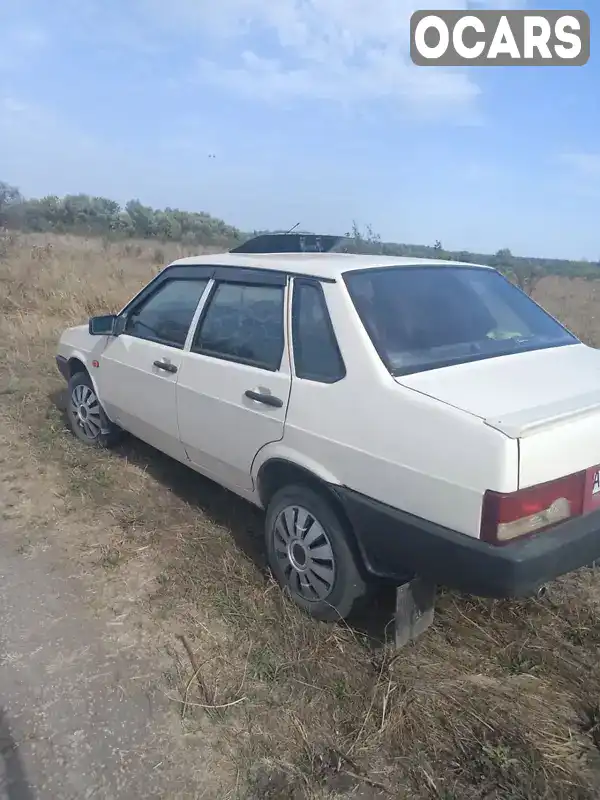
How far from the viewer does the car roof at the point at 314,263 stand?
3.13 meters

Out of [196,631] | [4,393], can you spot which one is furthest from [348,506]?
[4,393]

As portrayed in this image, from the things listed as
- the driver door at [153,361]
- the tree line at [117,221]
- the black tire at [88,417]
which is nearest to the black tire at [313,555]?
the driver door at [153,361]

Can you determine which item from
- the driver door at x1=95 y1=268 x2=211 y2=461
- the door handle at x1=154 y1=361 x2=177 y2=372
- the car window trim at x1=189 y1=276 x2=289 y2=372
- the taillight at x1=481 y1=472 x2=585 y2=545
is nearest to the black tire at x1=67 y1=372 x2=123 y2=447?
the driver door at x1=95 y1=268 x2=211 y2=461

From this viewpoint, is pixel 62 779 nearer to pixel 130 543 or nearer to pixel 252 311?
pixel 130 543

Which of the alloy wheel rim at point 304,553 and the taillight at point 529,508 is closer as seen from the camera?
the taillight at point 529,508

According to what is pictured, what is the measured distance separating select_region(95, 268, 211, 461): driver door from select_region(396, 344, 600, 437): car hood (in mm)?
1834

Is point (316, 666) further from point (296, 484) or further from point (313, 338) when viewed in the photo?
point (313, 338)

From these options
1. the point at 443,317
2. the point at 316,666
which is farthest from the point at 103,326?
the point at 316,666

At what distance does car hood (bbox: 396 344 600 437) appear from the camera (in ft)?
7.59

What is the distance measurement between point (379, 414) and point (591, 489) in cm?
85

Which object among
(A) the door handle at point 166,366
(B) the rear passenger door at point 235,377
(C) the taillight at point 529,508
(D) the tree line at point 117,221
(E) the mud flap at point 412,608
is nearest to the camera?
(C) the taillight at point 529,508

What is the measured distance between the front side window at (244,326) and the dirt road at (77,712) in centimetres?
149

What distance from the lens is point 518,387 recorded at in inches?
102

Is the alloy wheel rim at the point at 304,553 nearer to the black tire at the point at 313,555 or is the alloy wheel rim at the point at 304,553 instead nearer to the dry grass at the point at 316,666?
the black tire at the point at 313,555
